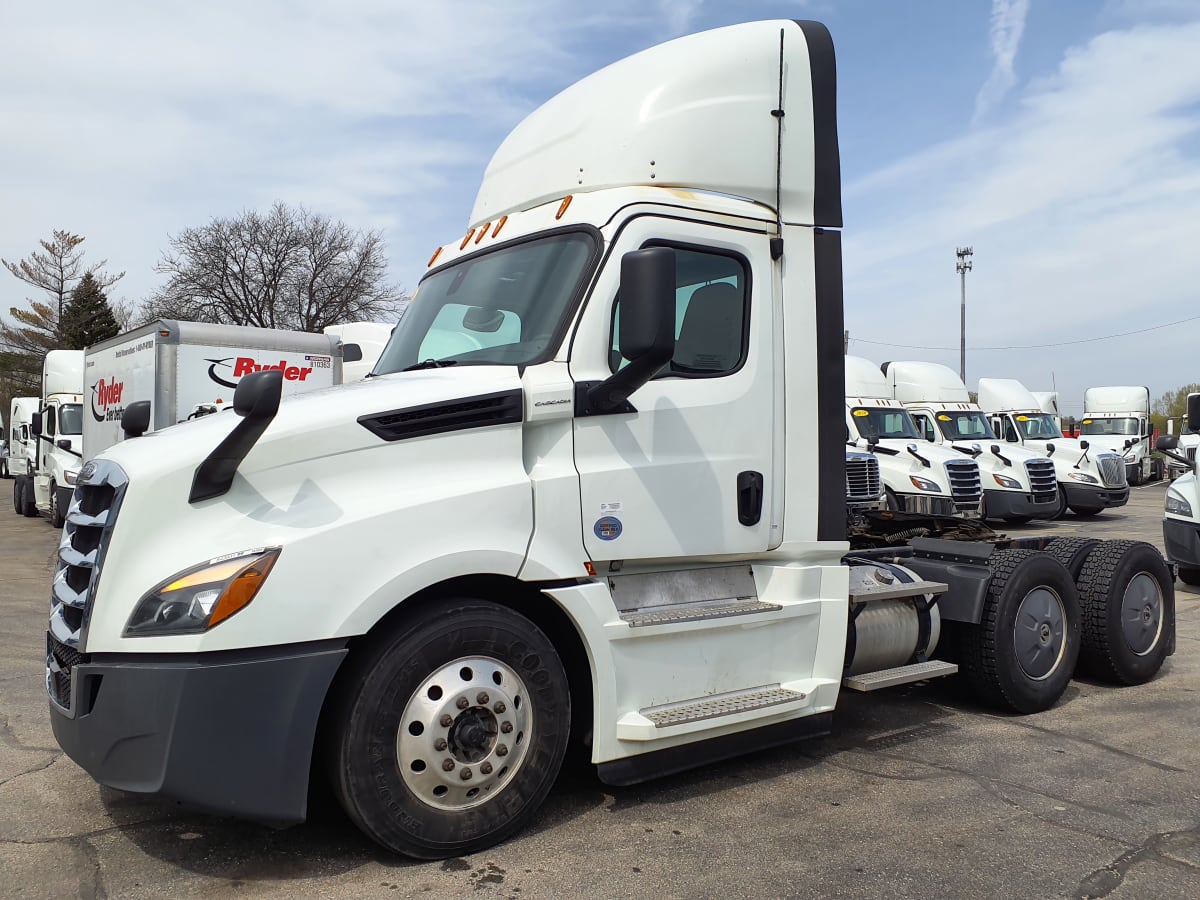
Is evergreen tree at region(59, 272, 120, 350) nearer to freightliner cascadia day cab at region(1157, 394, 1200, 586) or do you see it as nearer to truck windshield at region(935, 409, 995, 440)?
truck windshield at region(935, 409, 995, 440)

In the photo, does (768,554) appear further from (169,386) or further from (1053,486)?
(1053,486)

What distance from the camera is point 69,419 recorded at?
63.5ft

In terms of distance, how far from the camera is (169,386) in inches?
494

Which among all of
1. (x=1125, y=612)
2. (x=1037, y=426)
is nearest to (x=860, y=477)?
(x=1125, y=612)

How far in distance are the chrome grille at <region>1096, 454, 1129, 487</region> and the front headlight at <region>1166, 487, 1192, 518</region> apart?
35.5 ft

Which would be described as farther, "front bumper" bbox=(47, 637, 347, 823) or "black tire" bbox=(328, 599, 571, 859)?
"black tire" bbox=(328, 599, 571, 859)

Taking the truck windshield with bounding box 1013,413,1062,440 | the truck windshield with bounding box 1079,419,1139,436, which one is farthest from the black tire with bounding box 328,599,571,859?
the truck windshield with bounding box 1079,419,1139,436

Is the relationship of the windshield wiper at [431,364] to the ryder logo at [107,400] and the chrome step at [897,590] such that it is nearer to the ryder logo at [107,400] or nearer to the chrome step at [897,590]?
the chrome step at [897,590]

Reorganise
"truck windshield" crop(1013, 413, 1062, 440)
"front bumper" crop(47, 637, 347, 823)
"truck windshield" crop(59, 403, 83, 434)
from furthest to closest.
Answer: "truck windshield" crop(1013, 413, 1062, 440), "truck windshield" crop(59, 403, 83, 434), "front bumper" crop(47, 637, 347, 823)

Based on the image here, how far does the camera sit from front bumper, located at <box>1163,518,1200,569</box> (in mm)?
10344

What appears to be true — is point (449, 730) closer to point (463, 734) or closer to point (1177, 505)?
point (463, 734)

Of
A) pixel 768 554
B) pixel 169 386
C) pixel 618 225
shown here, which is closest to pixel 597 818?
pixel 768 554

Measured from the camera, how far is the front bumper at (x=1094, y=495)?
67.8ft

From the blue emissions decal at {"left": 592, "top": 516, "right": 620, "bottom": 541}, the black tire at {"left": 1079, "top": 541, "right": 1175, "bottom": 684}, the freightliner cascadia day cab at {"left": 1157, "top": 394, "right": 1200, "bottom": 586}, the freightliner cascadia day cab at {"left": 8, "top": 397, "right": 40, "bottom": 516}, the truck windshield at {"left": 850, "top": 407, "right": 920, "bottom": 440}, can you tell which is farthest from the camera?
the freightliner cascadia day cab at {"left": 8, "top": 397, "right": 40, "bottom": 516}
